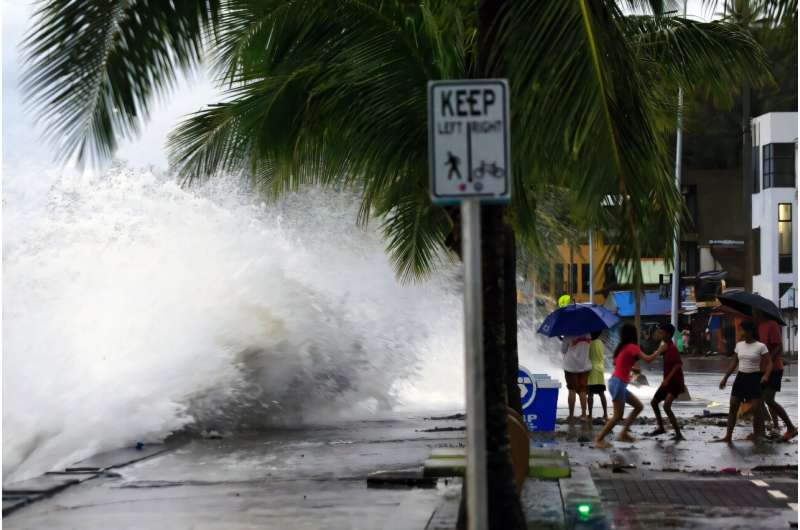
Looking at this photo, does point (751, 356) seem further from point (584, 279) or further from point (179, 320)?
point (584, 279)

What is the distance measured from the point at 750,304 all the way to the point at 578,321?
2.64m

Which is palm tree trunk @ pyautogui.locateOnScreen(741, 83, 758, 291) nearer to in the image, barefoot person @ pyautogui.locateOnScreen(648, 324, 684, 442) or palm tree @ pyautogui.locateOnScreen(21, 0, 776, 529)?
barefoot person @ pyautogui.locateOnScreen(648, 324, 684, 442)

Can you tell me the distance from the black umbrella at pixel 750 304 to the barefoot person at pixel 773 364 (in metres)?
0.08

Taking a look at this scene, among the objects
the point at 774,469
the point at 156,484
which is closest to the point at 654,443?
the point at 774,469

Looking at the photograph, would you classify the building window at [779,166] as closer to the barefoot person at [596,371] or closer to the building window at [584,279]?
the building window at [584,279]

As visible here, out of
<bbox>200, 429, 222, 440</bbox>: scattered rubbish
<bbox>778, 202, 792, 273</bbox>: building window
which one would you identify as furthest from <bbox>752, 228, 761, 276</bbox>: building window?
<bbox>200, 429, 222, 440</bbox>: scattered rubbish

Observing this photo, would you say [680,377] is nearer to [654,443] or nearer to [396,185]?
[654,443]

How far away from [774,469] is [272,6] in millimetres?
6808

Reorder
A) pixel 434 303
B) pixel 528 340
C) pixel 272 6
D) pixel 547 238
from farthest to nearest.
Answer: pixel 528 340 < pixel 434 303 < pixel 547 238 < pixel 272 6

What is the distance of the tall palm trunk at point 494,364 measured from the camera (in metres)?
8.46

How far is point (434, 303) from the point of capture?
26.8 metres

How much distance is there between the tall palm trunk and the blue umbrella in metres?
9.71

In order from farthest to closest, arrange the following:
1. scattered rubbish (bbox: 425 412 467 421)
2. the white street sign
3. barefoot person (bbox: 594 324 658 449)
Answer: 1. scattered rubbish (bbox: 425 412 467 421)
2. barefoot person (bbox: 594 324 658 449)
3. the white street sign

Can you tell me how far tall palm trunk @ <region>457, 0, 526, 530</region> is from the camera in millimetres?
8461
